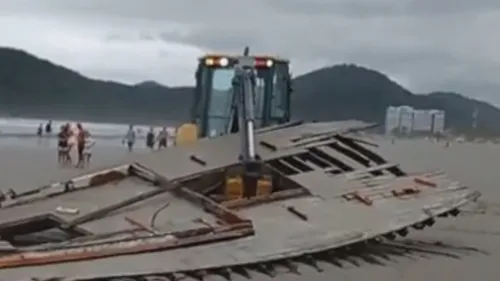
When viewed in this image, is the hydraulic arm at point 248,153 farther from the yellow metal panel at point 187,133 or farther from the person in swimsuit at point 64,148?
the person in swimsuit at point 64,148

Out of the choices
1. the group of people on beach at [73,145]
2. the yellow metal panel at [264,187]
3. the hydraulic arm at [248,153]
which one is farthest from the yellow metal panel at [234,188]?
the group of people on beach at [73,145]

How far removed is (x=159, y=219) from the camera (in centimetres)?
1109

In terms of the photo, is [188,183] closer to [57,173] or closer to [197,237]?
[197,237]

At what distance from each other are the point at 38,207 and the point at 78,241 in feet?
5.18

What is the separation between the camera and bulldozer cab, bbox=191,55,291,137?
65.6 ft

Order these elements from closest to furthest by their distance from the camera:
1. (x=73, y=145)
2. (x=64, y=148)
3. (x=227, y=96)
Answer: (x=227, y=96) < (x=64, y=148) < (x=73, y=145)

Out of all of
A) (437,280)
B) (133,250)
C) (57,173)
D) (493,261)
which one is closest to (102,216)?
(133,250)

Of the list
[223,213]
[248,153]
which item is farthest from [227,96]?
[223,213]

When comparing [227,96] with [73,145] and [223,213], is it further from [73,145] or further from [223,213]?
[73,145]

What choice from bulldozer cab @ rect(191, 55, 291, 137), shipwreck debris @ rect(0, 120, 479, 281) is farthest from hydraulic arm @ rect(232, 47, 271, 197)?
bulldozer cab @ rect(191, 55, 291, 137)

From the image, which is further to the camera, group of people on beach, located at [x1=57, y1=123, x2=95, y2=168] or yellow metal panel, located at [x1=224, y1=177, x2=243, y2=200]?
group of people on beach, located at [x1=57, y1=123, x2=95, y2=168]

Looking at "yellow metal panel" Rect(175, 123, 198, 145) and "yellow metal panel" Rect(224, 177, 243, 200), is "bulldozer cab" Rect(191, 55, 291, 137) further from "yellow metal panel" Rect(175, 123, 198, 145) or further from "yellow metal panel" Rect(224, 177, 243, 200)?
"yellow metal panel" Rect(224, 177, 243, 200)

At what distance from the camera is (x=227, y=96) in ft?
66.7

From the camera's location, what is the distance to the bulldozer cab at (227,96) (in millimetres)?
20000
